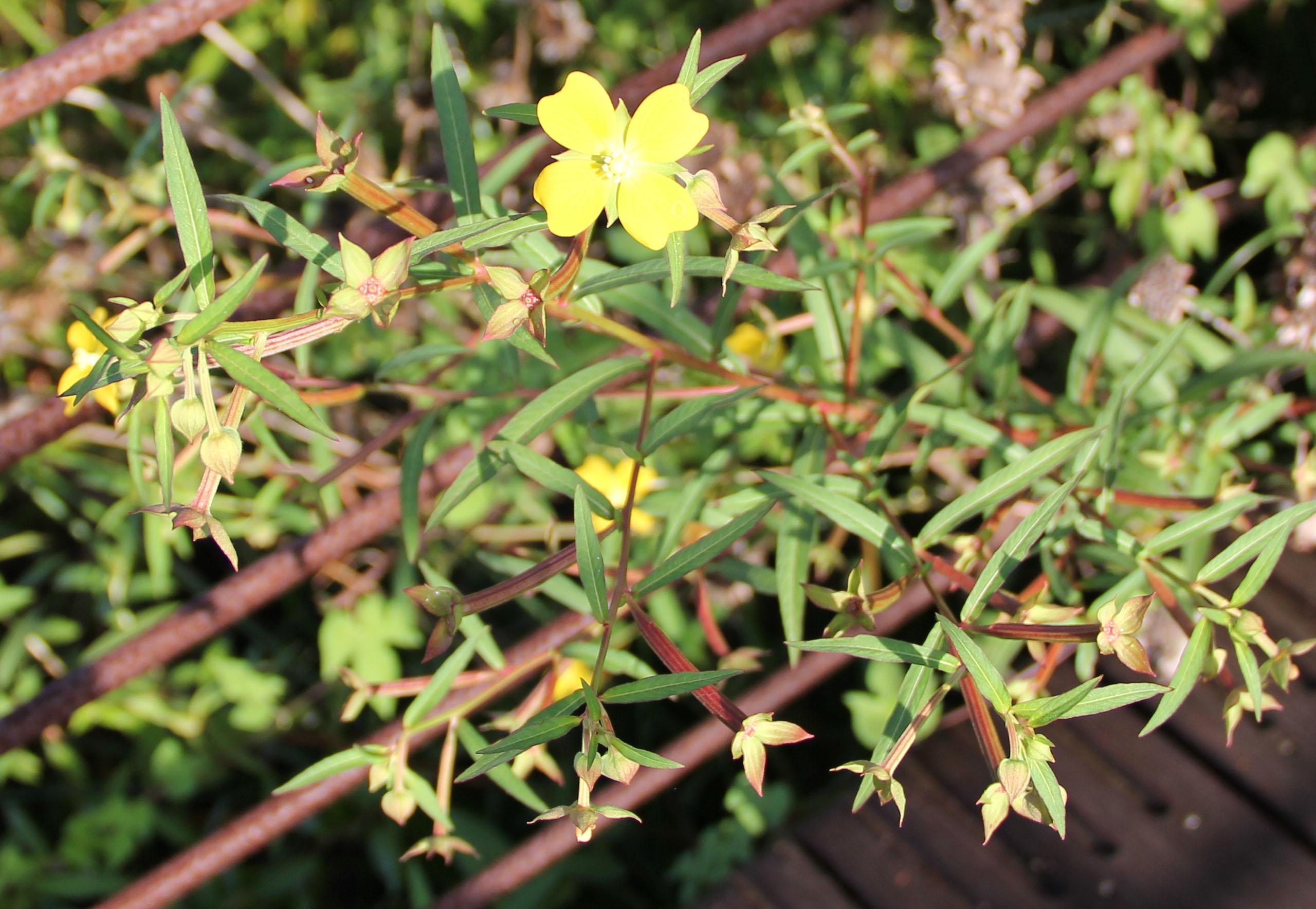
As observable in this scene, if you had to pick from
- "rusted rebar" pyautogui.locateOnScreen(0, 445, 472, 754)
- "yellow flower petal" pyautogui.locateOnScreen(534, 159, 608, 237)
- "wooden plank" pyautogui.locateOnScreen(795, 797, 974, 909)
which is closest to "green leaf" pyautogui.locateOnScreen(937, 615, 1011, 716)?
"yellow flower petal" pyautogui.locateOnScreen(534, 159, 608, 237)

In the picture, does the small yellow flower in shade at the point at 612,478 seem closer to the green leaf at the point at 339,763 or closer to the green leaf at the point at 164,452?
the green leaf at the point at 339,763

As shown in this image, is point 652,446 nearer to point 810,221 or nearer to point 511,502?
point 810,221

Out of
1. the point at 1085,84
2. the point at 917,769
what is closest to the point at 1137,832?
the point at 917,769

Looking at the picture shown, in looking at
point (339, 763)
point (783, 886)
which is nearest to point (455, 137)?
point (339, 763)

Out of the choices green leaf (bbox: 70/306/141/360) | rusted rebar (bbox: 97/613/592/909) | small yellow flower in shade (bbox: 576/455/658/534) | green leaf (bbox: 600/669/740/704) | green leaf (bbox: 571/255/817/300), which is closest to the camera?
green leaf (bbox: 70/306/141/360)

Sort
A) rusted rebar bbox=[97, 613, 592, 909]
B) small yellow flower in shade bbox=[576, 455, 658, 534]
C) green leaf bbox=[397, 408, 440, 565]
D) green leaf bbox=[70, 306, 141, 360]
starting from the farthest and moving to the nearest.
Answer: small yellow flower in shade bbox=[576, 455, 658, 534] → rusted rebar bbox=[97, 613, 592, 909] → green leaf bbox=[397, 408, 440, 565] → green leaf bbox=[70, 306, 141, 360]

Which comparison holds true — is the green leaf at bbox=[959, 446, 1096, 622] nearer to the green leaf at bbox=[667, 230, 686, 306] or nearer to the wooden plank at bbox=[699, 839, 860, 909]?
the green leaf at bbox=[667, 230, 686, 306]

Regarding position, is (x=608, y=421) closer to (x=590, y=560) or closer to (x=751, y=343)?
(x=751, y=343)

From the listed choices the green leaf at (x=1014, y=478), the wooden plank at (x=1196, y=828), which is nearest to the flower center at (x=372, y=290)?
the green leaf at (x=1014, y=478)
